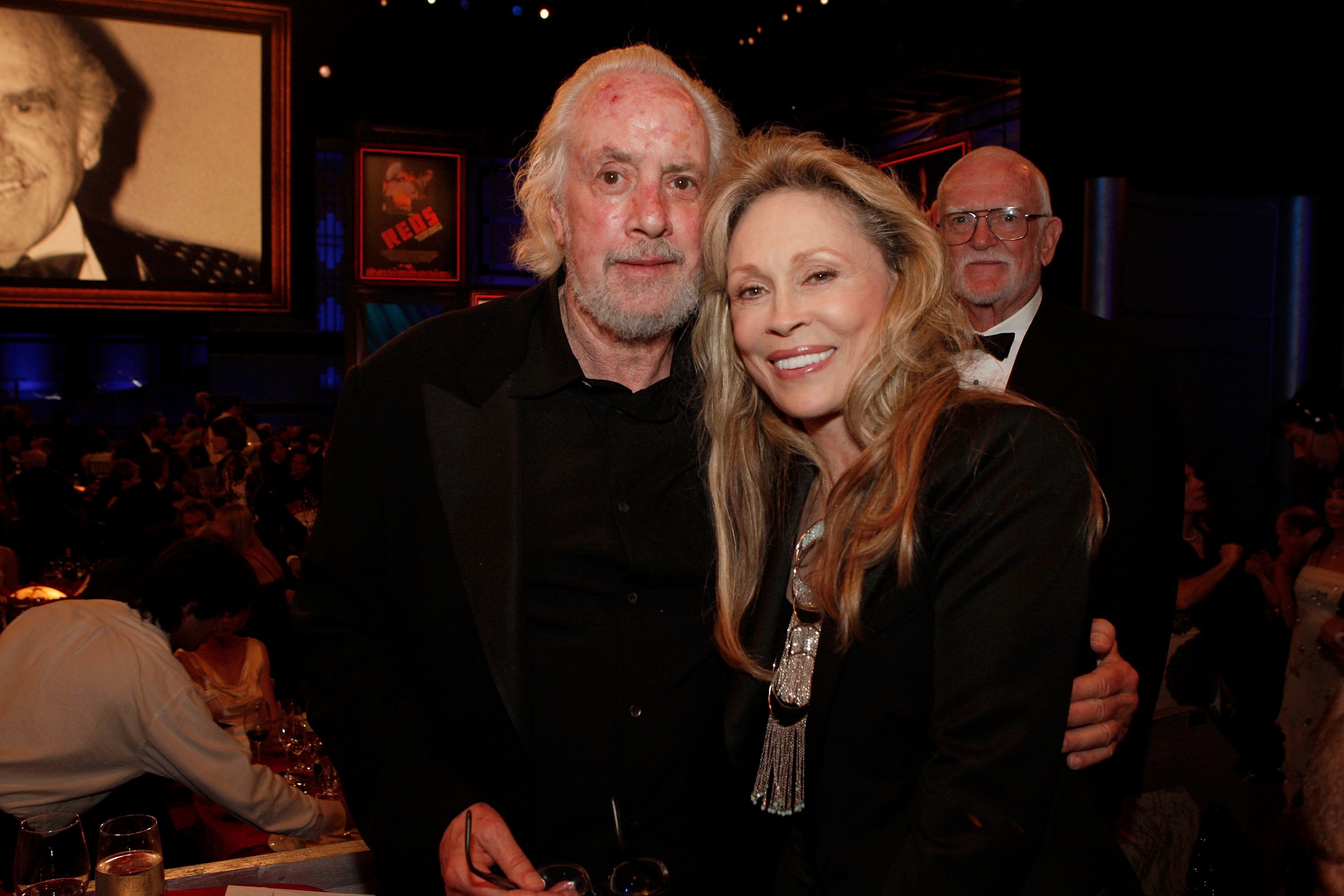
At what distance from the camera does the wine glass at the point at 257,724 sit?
350 cm

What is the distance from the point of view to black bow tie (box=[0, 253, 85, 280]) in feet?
23.6

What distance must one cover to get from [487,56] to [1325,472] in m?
7.96

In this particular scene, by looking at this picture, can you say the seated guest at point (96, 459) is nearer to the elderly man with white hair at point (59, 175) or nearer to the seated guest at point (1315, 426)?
the elderly man with white hair at point (59, 175)

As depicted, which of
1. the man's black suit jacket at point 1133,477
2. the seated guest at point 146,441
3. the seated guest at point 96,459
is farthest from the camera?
the seated guest at point 96,459

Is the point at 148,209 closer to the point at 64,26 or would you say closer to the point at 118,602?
the point at 64,26

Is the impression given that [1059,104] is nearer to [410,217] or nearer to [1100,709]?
[1100,709]

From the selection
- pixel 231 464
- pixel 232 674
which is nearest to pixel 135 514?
pixel 231 464

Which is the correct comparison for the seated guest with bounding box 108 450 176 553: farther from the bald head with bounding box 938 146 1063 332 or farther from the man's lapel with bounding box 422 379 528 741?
the bald head with bounding box 938 146 1063 332

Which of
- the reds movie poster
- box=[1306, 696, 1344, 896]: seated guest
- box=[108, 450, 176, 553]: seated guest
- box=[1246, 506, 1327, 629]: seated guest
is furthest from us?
the reds movie poster

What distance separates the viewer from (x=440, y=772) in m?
1.66

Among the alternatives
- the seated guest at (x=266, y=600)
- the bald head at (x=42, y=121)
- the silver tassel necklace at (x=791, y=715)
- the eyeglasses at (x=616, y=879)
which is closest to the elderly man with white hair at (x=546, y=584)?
the silver tassel necklace at (x=791, y=715)

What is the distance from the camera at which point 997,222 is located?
280cm

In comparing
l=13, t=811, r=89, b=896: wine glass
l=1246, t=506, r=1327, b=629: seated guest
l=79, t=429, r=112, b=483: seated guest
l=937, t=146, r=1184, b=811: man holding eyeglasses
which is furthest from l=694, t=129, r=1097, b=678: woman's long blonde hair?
l=79, t=429, r=112, b=483: seated guest

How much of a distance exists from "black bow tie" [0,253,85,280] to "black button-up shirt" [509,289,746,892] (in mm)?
6866
